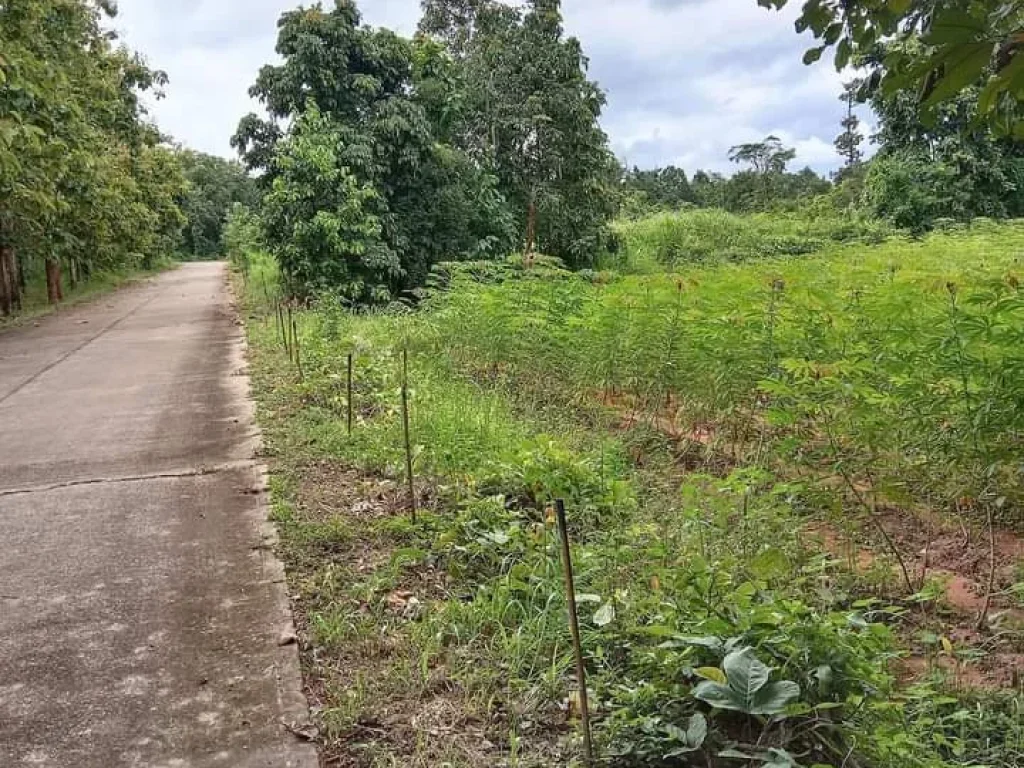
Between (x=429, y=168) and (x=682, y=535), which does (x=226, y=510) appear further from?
(x=429, y=168)

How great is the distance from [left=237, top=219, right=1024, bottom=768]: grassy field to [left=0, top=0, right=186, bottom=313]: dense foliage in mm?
4090

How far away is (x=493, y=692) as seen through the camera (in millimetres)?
2594

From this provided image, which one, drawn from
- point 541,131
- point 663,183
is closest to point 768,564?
point 541,131

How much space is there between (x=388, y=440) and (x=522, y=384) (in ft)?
7.92

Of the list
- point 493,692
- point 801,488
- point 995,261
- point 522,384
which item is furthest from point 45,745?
point 995,261

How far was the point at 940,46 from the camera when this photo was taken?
106 cm

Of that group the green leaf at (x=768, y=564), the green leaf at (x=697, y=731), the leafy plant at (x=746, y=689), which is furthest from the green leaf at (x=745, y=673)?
the green leaf at (x=768, y=564)

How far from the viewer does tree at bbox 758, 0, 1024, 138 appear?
1.05 m

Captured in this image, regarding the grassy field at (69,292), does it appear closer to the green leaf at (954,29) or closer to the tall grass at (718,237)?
the tall grass at (718,237)

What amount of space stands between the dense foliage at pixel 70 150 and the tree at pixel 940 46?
5529mm

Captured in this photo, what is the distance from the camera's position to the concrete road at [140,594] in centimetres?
241

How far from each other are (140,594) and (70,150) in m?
11.4

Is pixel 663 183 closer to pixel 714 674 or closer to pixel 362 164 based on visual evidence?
pixel 362 164

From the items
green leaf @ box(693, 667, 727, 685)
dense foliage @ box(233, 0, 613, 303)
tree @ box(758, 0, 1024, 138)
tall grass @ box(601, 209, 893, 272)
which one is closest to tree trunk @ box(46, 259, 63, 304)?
dense foliage @ box(233, 0, 613, 303)
